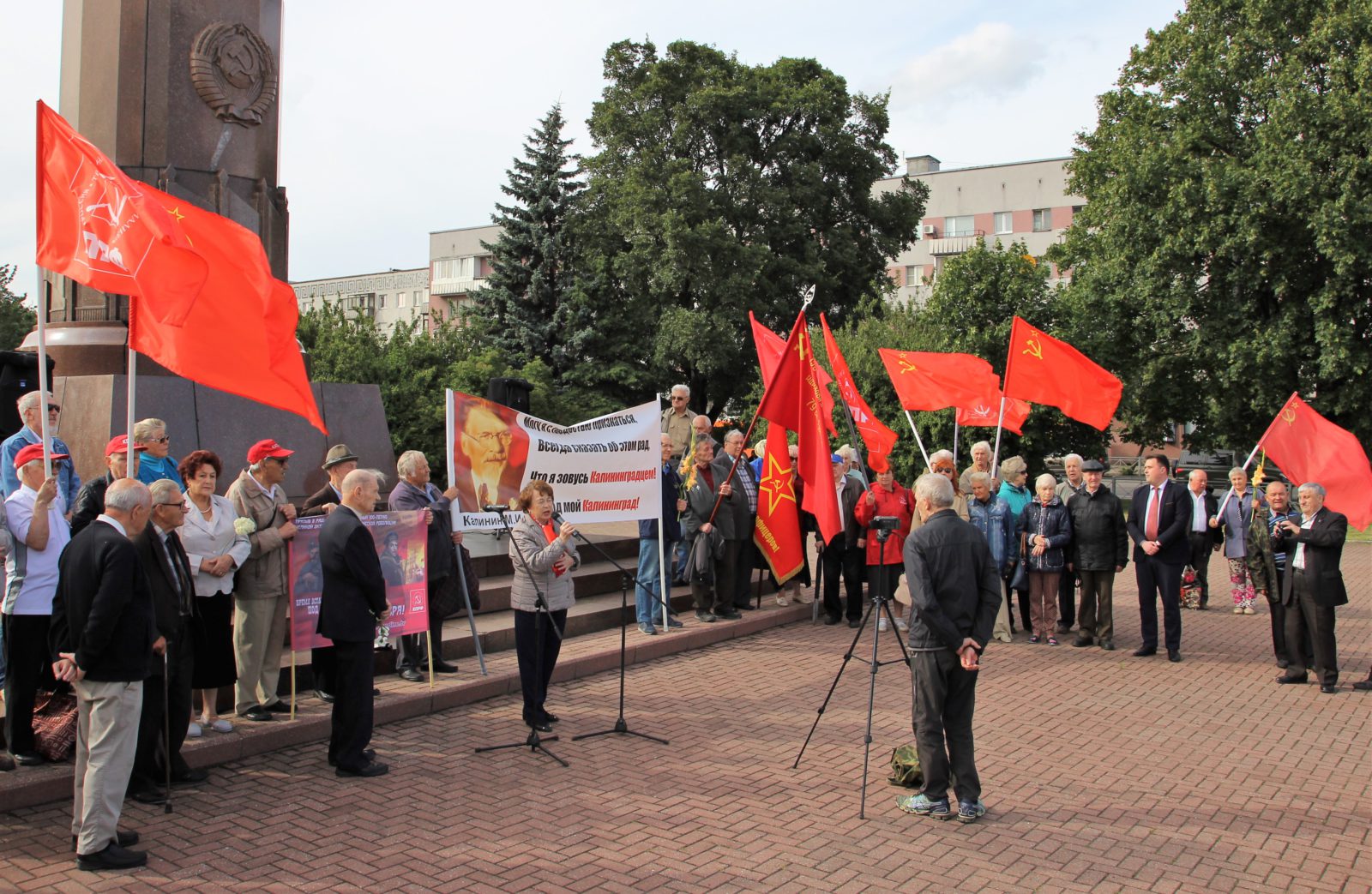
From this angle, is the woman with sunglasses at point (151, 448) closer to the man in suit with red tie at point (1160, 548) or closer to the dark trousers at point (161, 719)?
the dark trousers at point (161, 719)

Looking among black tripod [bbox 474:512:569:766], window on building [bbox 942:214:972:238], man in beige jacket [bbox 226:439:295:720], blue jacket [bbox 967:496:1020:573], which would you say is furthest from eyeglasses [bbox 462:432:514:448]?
window on building [bbox 942:214:972:238]

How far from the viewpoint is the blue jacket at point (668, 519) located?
38.5ft

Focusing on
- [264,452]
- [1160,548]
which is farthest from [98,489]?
[1160,548]

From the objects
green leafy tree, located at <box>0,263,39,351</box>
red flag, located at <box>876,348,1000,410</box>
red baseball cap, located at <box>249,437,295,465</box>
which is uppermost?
green leafy tree, located at <box>0,263,39,351</box>

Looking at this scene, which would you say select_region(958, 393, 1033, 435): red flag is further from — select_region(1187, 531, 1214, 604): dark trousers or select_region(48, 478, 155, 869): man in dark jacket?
select_region(48, 478, 155, 869): man in dark jacket

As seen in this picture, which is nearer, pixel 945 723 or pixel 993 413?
pixel 945 723

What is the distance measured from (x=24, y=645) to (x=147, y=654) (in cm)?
132

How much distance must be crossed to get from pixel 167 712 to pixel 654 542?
6.14 m

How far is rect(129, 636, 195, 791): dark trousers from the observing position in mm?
6266

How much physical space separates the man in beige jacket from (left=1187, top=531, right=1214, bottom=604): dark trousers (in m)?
10.8

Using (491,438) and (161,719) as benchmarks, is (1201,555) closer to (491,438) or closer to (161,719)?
(491,438)

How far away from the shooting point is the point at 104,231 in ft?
21.2

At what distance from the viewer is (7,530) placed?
6.22 metres

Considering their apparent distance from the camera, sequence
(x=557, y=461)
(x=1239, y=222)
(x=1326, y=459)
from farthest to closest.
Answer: (x=1239, y=222) < (x=1326, y=459) < (x=557, y=461)
